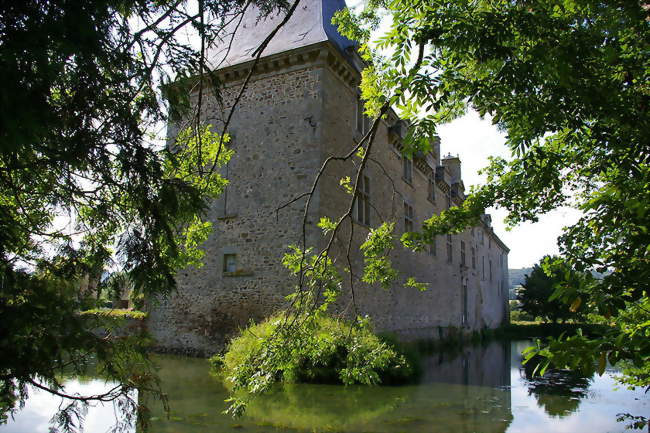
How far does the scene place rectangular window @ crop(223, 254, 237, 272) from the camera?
38.8 feet

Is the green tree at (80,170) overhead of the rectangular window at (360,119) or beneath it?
beneath

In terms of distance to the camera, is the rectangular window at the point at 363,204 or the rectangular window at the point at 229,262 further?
the rectangular window at the point at 363,204

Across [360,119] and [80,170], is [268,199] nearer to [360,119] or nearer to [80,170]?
[360,119]

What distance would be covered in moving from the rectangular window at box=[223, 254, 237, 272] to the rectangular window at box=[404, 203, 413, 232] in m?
7.60

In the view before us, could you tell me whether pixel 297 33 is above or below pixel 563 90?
above

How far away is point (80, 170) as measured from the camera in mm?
2666

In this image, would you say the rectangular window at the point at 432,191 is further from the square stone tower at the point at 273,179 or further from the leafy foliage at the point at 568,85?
the leafy foliage at the point at 568,85

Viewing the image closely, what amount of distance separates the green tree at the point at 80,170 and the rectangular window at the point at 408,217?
14.6m

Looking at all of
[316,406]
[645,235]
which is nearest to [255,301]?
[316,406]

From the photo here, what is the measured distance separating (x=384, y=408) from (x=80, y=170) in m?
5.58

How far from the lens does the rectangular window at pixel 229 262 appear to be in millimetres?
11836

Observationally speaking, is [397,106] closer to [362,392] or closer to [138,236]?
[138,236]

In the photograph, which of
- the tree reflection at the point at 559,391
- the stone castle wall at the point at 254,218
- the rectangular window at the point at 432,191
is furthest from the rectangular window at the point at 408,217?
the stone castle wall at the point at 254,218

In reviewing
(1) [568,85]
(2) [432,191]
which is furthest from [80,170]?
(2) [432,191]
